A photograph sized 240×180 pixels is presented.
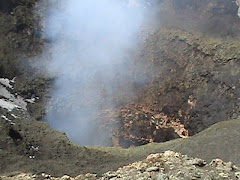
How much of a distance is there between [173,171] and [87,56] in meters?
23.1

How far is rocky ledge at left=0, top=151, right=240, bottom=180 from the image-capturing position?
1564 centimetres

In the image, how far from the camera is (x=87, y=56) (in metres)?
37.4

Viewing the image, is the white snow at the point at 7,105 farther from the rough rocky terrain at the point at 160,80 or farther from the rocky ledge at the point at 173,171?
the rocky ledge at the point at 173,171

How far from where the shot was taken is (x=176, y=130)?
34.0 metres

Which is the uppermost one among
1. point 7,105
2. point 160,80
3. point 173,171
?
point 160,80

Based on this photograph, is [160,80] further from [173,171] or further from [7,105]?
[173,171]

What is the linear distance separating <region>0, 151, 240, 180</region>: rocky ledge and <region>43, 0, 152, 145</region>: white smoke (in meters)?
15.9

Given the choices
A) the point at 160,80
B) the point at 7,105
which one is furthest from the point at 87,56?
the point at 7,105

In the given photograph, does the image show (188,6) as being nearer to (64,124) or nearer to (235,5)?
(235,5)

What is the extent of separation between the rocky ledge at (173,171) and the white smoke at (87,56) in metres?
15.9

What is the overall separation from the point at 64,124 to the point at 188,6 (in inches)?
724

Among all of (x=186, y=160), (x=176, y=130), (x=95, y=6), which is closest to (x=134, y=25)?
(x=95, y=6)

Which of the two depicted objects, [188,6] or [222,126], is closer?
Answer: [222,126]

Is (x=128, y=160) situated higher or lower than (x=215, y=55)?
lower
